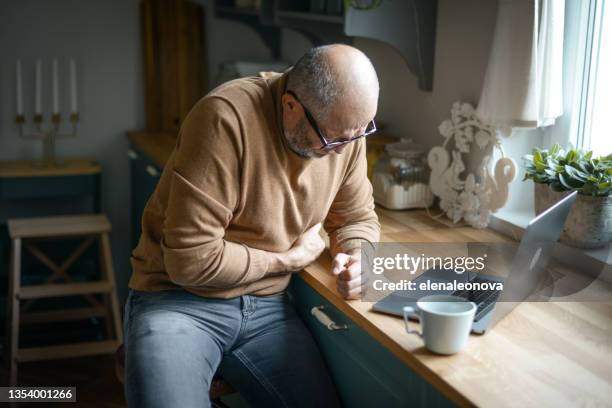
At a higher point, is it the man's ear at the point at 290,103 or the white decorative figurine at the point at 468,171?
the man's ear at the point at 290,103

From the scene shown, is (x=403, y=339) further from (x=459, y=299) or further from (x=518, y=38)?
(x=518, y=38)

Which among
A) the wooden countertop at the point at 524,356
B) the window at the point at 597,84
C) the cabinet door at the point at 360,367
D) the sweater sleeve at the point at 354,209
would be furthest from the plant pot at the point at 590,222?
the cabinet door at the point at 360,367

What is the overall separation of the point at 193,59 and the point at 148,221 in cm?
192

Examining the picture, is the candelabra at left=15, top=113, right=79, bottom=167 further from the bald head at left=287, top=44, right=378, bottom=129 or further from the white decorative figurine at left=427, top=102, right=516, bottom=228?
the bald head at left=287, top=44, right=378, bottom=129

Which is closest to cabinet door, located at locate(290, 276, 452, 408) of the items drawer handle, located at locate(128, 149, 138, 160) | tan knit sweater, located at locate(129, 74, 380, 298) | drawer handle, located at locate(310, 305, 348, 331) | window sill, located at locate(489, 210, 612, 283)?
drawer handle, located at locate(310, 305, 348, 331)

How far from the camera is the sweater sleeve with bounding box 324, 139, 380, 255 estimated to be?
1774mm

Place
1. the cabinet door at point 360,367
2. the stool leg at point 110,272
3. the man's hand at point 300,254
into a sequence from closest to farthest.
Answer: the cabinet door at point 360,367 → the man's hand at point 300,254 → the stool leg at point 110,272

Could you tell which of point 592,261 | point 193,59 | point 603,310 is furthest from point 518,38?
point 193,59

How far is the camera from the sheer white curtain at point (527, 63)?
1.73 metres

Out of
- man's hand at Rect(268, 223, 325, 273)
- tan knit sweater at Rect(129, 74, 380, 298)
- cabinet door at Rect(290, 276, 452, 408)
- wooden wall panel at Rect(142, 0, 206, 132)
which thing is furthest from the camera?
wooden wall panel at Rect(142, 0, 206, 132)

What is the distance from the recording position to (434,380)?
1162 millimetres

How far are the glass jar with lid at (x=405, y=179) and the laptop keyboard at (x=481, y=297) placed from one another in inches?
26.7

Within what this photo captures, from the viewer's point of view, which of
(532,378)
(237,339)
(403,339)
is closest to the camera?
(532,378)

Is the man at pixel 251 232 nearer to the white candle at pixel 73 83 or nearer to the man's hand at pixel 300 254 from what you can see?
the man's hand at pixel 300 254
